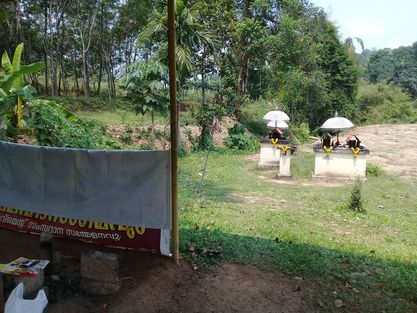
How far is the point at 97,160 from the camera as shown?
400 cm

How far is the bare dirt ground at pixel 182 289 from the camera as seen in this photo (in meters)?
3.56

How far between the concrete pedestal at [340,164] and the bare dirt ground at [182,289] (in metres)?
8.22

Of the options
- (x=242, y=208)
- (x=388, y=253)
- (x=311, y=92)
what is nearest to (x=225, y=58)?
(x=311, y=92)

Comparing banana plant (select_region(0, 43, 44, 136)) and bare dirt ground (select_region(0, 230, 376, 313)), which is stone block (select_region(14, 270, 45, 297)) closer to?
bare dirt ground (select_region(0, 230, 376, 313))

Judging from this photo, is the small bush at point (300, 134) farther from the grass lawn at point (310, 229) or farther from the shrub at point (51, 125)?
the shrub at point (51, 125)

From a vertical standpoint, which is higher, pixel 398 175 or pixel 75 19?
pixel 75 19

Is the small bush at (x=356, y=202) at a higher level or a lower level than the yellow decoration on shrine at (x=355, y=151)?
lower

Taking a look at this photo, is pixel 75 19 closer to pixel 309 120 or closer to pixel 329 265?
A: pixel 309 120

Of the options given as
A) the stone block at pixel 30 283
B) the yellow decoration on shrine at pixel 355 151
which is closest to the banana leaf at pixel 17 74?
the stone block at pixel 30 283

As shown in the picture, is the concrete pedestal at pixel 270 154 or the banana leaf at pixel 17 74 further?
the concrete pedestal at pixel 270 154

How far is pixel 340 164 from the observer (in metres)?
12.0

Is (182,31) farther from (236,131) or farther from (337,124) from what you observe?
(236,131)

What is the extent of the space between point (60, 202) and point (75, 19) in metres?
19.8

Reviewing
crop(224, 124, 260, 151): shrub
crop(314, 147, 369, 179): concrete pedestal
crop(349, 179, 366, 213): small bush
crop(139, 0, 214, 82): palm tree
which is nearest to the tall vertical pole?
crop(349, 179, 366, 213): small bush
